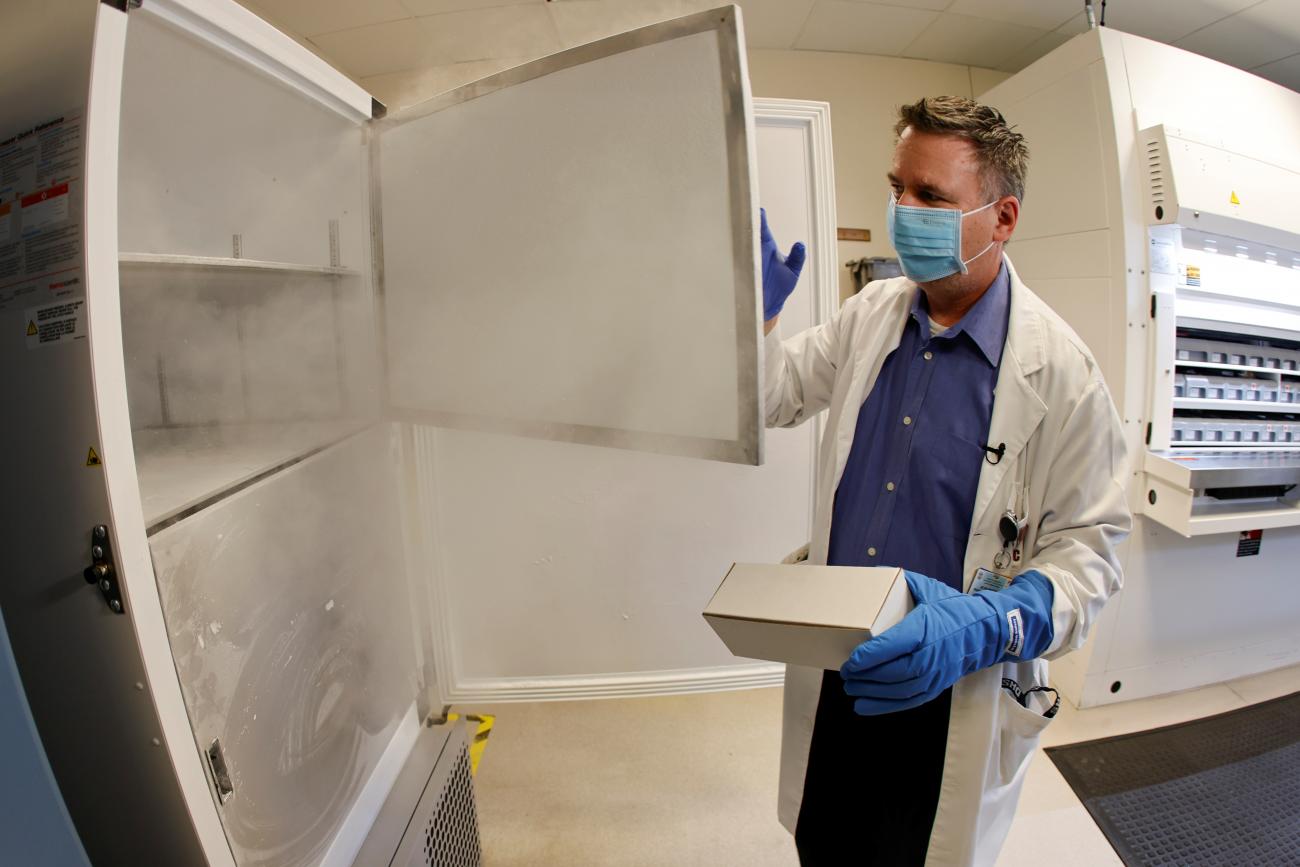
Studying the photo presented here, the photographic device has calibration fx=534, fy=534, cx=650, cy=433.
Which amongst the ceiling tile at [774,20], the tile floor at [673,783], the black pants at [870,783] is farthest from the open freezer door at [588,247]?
the ceiling tile at [774,20]

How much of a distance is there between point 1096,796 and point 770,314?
5.79ft

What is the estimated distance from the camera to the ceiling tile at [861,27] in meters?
1.92

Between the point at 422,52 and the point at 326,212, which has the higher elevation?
the point at 422,52

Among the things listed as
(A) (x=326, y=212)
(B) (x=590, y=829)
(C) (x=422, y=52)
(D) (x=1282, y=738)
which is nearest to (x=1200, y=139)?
(D) (x=1282, y=738)

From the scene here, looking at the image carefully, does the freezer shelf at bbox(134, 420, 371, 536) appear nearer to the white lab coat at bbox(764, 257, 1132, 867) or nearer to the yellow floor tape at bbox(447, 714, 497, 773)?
the white lab coat at bbox(764, 257, 1132, 867)

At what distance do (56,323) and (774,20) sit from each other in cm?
219

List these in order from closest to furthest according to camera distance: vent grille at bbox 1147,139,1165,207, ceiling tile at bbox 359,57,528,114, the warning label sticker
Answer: the warning label sticker → ceiling tile at bbox 359,57,528,114 → vent grille at bbox 1147,139,1165,207

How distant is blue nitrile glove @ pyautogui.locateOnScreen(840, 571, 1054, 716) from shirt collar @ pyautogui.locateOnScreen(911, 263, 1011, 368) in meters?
0.37

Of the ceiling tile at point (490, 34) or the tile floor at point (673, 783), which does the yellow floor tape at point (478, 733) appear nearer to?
the tile floor at point (673, 783)

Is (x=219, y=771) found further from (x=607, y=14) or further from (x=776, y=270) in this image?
(x=607, y=14)

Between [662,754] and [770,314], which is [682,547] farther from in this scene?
[770,314]

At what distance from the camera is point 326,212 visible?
92 cm

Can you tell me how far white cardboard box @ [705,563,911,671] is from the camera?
0.67 meters

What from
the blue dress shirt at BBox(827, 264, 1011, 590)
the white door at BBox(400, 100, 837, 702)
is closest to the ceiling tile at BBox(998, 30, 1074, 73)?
the white door at BBox(400, 100, 837, 702)
